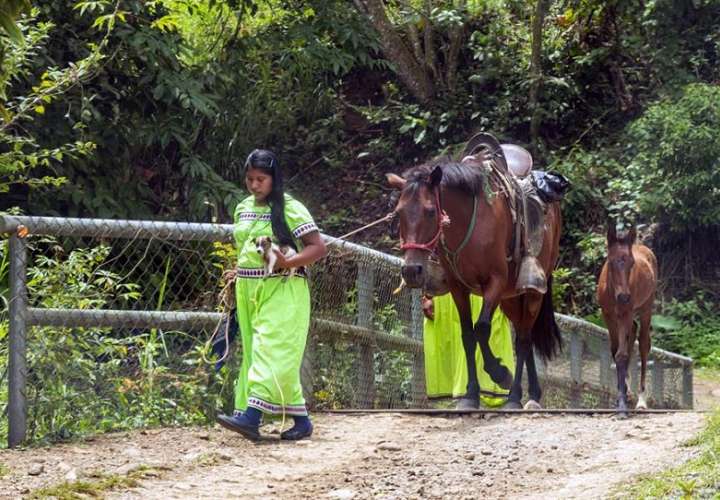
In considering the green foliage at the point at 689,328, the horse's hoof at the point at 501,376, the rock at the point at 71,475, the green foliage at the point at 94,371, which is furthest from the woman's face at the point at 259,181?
the green foliage at the point at 689,328

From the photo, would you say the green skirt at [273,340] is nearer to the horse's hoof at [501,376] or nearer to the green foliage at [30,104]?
the green foliage at [30,104]

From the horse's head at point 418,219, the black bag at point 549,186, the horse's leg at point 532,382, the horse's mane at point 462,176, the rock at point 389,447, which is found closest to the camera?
the rock at point 389,447

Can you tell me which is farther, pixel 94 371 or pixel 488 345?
pixel 488 345

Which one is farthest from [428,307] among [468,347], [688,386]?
[688,386]

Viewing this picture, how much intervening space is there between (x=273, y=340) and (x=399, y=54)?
12.9 metres

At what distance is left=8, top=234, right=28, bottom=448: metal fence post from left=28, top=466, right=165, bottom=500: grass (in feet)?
3.10

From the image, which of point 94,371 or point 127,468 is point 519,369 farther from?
point 127,468

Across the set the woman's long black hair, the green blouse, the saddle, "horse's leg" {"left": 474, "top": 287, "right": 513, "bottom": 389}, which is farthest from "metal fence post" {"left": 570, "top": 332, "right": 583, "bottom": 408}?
the woman's long black hair

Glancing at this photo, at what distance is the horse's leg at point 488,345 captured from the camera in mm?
10117

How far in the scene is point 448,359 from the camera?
11.0 m

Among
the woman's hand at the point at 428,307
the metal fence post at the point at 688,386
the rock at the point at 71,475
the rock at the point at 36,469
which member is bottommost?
the metal fence post at the point at 688,386

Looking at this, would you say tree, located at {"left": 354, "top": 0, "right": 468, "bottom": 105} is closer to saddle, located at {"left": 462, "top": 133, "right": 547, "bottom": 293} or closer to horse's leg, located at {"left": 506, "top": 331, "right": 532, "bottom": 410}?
saddle, located at {"left": 462, "top": 133, "right": 547, "bottom": 293}

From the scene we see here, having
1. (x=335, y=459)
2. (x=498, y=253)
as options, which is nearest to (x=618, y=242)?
(x=498, y=253)

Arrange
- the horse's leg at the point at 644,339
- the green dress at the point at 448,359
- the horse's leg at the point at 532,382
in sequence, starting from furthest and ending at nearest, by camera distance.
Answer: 1. the horse's leg at the point at 644,339
2. the horse's leg at the point at 532,382
3. the green dress at the point at 448,359
